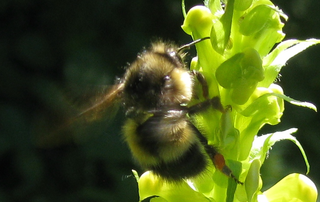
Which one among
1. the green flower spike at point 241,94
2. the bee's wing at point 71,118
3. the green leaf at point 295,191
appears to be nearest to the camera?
the green flower spike at point 241,94

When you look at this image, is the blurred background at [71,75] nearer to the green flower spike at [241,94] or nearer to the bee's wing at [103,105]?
the bee's wing at [103,105]

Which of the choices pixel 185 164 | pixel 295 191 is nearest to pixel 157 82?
pixel 185 164

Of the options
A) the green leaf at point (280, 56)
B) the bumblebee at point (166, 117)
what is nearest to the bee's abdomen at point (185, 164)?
the bumblebee at point (166, 117)

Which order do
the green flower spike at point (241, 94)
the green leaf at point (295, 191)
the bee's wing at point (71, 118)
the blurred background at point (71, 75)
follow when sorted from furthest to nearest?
the blurred background at point (71, 75), the bee's wing at point (71, 118), the green leaf at point (295, 191), the green flower spike at point (241, 94)

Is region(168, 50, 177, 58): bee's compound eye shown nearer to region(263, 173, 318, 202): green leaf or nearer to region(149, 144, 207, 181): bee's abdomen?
region(149, 144, 207, 181): bee's abdomen

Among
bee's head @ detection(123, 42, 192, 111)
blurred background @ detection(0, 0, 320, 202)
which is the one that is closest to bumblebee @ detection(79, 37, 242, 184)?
bee's head @ detection(123, 42, 192, 111)

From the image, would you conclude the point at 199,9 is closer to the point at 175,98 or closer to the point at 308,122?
the point at 175,98

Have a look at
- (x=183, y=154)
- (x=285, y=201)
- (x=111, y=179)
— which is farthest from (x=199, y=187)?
(x=111, y=179)

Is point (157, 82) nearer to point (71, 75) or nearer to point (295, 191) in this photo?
point (295, 191)

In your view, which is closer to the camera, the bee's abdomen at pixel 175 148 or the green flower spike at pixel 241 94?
the green flower spike at pixel 241 94
